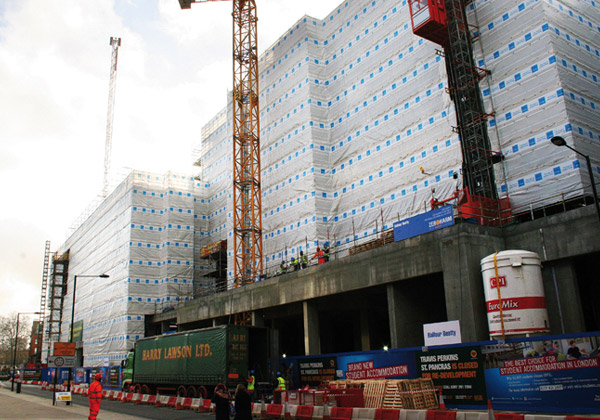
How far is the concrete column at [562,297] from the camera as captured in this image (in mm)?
22641

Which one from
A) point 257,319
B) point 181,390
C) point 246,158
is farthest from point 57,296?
point 181,390

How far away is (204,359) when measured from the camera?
86.7 feet

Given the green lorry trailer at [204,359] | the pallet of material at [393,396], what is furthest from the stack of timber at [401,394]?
the green lorry trailer at [204,359]

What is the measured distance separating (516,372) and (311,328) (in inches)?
739

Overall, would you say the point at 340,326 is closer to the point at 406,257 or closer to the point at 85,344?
the point at 406,257

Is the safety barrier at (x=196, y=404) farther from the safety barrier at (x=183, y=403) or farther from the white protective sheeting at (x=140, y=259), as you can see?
the white protective sheeting at (x=140, y=259)

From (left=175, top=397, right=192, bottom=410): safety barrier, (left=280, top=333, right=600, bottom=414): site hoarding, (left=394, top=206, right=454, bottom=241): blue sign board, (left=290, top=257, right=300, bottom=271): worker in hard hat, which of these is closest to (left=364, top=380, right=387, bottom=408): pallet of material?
(left=280, top=333, right=600, bottom=414): site hoarding

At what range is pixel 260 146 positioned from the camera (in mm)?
51562

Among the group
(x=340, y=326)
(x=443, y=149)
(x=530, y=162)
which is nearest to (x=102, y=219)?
(x=340, y=326)

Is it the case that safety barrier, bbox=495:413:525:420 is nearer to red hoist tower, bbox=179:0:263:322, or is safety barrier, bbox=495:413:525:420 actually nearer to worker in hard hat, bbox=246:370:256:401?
worker in hard hat, bbox=246:370:256:401

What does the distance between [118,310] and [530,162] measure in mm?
47659

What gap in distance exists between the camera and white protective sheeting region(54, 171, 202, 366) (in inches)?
2330

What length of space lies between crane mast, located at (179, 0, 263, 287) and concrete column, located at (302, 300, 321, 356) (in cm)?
1247

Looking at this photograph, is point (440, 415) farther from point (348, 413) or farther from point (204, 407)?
point (204, 407)
